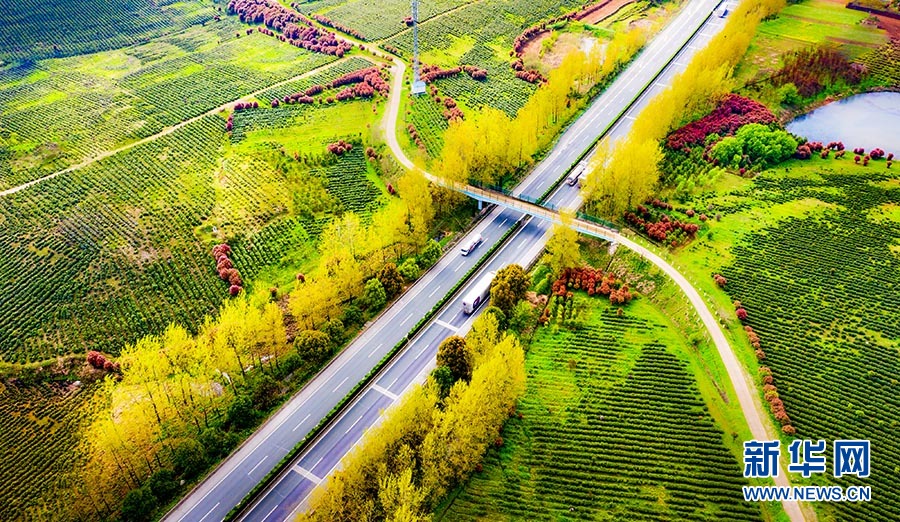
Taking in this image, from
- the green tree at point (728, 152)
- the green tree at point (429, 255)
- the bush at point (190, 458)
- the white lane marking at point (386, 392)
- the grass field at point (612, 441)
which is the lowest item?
the grass field at point (612, 441)

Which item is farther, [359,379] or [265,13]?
[265,13]

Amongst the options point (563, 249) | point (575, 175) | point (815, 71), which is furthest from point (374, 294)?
point (815, 71)

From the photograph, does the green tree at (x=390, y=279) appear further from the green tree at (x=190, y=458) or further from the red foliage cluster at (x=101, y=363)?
the red foliage cluster at (x=101, y=363)

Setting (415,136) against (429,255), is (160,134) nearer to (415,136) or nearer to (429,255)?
(415,136)

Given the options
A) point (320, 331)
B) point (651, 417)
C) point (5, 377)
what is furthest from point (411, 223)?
point (5, 377)

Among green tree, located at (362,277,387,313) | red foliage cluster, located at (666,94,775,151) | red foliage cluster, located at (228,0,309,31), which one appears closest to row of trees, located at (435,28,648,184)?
red foliage cluster, located at (666,94,775,151)

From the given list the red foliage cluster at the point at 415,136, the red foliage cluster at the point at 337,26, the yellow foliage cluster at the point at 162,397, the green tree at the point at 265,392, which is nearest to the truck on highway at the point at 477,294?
the yellow foliage cluster at the point at 162,397
